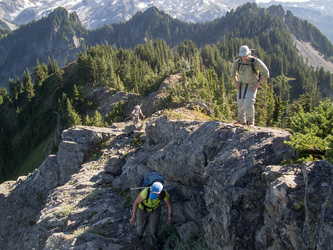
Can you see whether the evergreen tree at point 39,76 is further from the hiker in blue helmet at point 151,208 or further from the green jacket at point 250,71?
the green jacket at point 250,71

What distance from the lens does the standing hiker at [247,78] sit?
912 cm

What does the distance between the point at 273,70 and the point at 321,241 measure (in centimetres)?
18692

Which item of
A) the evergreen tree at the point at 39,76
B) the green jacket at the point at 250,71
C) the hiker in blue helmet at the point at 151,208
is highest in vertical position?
the green jacket at the point at 250,71

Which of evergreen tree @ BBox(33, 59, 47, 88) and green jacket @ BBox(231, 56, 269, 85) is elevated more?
green jacket @ BBox(231, 56, 269, 85)

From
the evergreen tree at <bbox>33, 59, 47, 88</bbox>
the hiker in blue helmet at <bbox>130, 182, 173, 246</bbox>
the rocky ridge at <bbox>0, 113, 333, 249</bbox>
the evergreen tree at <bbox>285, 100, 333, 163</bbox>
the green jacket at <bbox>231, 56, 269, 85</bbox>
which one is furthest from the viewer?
the evergreen tree at <bbox>33, 59, 47, 88</bbox>

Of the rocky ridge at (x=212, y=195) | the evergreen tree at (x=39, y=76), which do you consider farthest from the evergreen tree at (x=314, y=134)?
the evergreen tree at (x=39, y=76)

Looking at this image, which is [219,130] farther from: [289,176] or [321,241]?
[321,241]

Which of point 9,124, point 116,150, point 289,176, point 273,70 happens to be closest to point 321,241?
point 289,176

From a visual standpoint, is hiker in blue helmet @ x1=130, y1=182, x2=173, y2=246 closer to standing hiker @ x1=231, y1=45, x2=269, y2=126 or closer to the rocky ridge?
the rocky ridge

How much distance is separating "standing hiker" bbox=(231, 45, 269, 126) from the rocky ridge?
→ 4.65ft

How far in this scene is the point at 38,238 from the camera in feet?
41.9

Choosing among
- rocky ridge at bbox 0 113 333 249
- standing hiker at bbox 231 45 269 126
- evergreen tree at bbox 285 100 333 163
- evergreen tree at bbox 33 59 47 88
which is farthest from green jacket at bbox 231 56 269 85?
evergreen tree at bbox 33 59 47 88

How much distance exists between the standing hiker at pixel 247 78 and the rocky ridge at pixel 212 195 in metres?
1.42

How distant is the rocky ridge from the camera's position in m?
5.07
